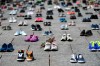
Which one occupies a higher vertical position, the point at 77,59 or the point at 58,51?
the point at 58,51

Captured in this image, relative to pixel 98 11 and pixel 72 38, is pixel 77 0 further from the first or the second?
pixel 72 38

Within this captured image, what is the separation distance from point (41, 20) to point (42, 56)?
1654 cm

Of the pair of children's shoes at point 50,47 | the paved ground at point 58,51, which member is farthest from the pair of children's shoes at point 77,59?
the pair of children's shoes at point 50,47

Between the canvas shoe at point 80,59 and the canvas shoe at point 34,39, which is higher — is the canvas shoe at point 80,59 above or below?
below

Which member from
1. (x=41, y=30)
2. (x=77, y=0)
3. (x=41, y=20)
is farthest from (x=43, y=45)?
(x=77, y=0)

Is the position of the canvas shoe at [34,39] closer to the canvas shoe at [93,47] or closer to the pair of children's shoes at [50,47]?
the pair of children's shoes at [50,47]

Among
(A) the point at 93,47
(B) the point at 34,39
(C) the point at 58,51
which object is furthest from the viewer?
(B) the point at 34,39

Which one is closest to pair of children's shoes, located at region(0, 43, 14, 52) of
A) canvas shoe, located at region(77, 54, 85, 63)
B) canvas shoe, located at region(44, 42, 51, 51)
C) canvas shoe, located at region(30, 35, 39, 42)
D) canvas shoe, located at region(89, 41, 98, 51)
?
canvas shoe, located at region(44, 42, 51, 51)

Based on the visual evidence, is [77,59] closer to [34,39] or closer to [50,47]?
[50,47]

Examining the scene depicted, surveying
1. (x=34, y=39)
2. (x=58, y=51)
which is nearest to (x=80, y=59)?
(x=58, y=51)

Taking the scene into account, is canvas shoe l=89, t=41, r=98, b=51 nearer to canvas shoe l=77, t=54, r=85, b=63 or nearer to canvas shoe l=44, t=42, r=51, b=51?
canvas shoe l=77, t=54, r=85, b=63

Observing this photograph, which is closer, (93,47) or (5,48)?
(5,48)

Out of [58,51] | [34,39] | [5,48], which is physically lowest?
[58,51]

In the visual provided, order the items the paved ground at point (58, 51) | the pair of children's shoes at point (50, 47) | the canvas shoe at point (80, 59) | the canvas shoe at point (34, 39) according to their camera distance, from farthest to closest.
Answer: the canvas shoe at point (34, 39), the pair of children's shoes at point (50, 47), the paved ground at point (58, 51), the canvas shoe at point (80, 59)
